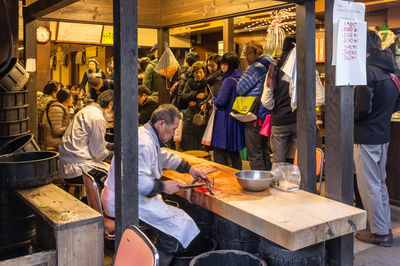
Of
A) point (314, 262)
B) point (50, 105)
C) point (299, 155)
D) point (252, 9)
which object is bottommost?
point (314, 262)

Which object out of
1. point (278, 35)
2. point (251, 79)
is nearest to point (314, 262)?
point (251, 79)

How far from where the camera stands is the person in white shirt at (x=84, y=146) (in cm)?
461

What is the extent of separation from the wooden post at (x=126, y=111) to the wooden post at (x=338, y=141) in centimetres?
149

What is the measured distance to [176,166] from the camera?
3770 mm

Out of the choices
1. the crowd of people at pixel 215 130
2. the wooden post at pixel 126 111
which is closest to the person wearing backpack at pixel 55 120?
the crowd of people at pixel 215 130

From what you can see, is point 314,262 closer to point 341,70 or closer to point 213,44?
point 341,70

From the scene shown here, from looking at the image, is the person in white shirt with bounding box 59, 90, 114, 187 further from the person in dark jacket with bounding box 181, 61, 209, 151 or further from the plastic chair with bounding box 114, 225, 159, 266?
the plastic chair with bounding box 114, 225, 159, 266

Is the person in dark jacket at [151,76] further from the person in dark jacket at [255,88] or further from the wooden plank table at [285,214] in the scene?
the wooden plank table at [285,214]

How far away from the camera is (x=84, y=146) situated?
4680 mm

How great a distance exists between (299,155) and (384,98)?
1536 millimetres

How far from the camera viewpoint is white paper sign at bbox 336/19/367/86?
3152mm

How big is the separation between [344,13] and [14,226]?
10.6 feet

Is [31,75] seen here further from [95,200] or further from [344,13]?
[344,13]

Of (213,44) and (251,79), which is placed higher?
(213,44)
